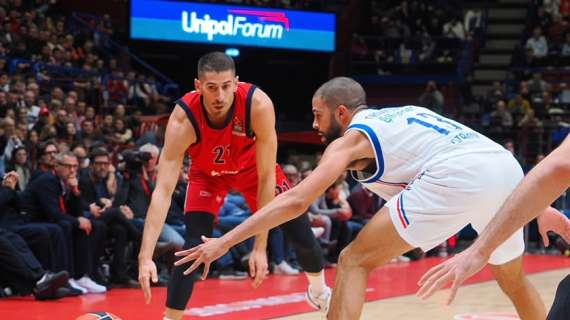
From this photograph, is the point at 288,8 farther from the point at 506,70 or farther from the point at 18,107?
the point at 18,107

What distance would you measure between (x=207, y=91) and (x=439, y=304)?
11.4ft

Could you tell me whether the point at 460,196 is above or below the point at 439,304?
above

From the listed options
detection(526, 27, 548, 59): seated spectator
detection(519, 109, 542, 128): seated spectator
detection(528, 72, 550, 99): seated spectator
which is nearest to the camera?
detection(519, 109, 542, 128): seated spectator

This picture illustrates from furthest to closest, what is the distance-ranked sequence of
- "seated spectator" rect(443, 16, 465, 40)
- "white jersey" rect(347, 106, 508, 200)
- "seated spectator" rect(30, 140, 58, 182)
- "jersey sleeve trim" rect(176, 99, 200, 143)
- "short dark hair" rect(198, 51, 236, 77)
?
"seated spectator" rect(443, 16, 465, 40), "seated spectator" rect(30, 140, 58, 182), "jersey sleeve trim" rect(176, 99, 200, 143), "short dark hair" rect(198, 51, 236, 77), "white jersey" rect(347, 106, 508, 200)

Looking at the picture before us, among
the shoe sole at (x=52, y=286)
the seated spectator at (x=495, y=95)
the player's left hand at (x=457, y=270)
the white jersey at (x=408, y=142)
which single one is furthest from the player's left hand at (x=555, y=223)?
the seated spectator at (x=495, y=95)

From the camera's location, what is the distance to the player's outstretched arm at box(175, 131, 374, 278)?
4203 millimetres

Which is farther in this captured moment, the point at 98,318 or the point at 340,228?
the point at 340,228

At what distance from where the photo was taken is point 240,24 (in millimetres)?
21047

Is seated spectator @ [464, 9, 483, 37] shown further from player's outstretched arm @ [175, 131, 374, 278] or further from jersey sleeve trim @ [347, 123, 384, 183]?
player's outstretched arm @ [175, 131, 374, 278]

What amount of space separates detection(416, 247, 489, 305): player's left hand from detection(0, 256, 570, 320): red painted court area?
4.45m

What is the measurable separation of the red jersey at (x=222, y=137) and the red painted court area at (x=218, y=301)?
6.09 feet

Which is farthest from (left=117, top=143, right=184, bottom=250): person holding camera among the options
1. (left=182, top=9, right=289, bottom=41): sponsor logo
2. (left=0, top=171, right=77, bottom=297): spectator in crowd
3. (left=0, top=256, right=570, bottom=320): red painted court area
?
(left=182, top=9, right=289, bottom=41): sponsor logo

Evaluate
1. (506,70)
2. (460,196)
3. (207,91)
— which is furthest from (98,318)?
(506,70)

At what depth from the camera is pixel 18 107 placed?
1301cm
